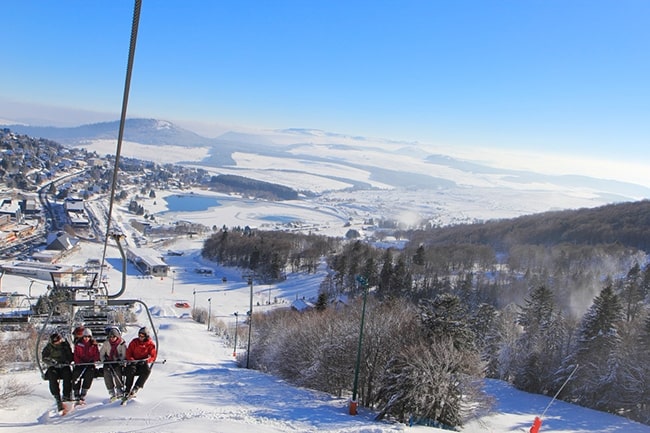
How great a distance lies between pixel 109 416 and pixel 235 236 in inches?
2531

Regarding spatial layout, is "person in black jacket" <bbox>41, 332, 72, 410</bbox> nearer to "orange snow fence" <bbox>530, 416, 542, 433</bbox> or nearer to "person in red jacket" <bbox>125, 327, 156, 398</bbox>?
"person in red jacket" <bbox>125, 327, 156, 398</bbox>

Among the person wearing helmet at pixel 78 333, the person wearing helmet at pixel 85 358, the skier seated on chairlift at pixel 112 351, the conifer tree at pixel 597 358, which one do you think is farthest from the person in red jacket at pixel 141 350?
the conifer tree at pixel 597 358

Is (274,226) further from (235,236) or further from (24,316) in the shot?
(24,316)

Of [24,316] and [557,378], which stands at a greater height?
[557,378]

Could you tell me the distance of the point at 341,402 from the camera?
1420 cm

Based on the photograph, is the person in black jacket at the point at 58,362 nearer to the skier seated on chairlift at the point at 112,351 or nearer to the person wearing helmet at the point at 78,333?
the person wearing helmet at the point at 78,333

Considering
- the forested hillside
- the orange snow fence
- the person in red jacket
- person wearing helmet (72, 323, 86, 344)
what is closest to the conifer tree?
the forested hillside

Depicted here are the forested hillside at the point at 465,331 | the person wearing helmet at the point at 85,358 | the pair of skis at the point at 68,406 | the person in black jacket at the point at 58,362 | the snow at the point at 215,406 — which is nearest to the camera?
the person in black jacket at the point at 58,362

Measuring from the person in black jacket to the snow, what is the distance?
0.60 m

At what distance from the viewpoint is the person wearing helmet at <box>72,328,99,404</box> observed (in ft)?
24.3

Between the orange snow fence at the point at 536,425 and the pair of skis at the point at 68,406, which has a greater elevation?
the orange snow fence at the point at 536,425

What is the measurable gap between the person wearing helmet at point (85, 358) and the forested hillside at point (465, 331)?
717 cm

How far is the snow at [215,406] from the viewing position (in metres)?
7.82

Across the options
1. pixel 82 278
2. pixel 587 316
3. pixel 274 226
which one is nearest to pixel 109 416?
pixel 587 316
